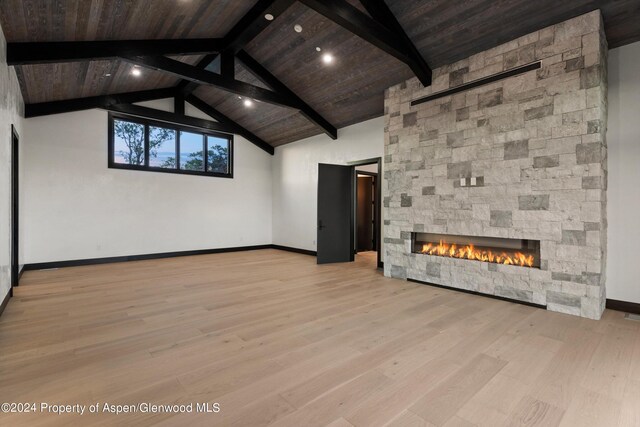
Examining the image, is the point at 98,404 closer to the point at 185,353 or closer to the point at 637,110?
the point at 185,353

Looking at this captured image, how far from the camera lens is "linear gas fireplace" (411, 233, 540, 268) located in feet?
12.7

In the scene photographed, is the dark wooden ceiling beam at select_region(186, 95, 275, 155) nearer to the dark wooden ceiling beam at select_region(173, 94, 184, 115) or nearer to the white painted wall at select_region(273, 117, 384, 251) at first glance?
the dark wooden ceiling beam at select_region(173, 94, 184, 115)

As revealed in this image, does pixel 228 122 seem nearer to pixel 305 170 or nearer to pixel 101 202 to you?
pixel 305 170

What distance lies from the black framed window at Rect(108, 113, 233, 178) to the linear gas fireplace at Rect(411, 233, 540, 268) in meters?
5.79

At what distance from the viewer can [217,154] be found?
8312mm

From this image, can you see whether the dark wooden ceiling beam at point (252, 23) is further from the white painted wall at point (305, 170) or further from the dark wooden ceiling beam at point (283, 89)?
the white painted wall at point (305, 170)

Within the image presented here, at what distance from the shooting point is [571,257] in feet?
11.4

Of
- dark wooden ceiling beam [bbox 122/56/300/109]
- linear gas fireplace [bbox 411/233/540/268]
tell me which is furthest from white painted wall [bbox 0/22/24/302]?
linear gas fireplace [bbox 411/233/540/268]

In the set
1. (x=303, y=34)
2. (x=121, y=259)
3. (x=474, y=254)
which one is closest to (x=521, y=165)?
(x=474, y=254)

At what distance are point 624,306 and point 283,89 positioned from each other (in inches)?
250

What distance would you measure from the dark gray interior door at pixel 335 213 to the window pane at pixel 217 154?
327 cm

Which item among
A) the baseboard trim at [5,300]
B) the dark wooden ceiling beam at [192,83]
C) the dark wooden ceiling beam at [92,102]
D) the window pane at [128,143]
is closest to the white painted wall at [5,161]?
the baseboard trim at [5,300]

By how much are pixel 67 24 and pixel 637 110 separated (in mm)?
6799

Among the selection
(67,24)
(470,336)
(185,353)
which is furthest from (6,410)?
(67,24)
